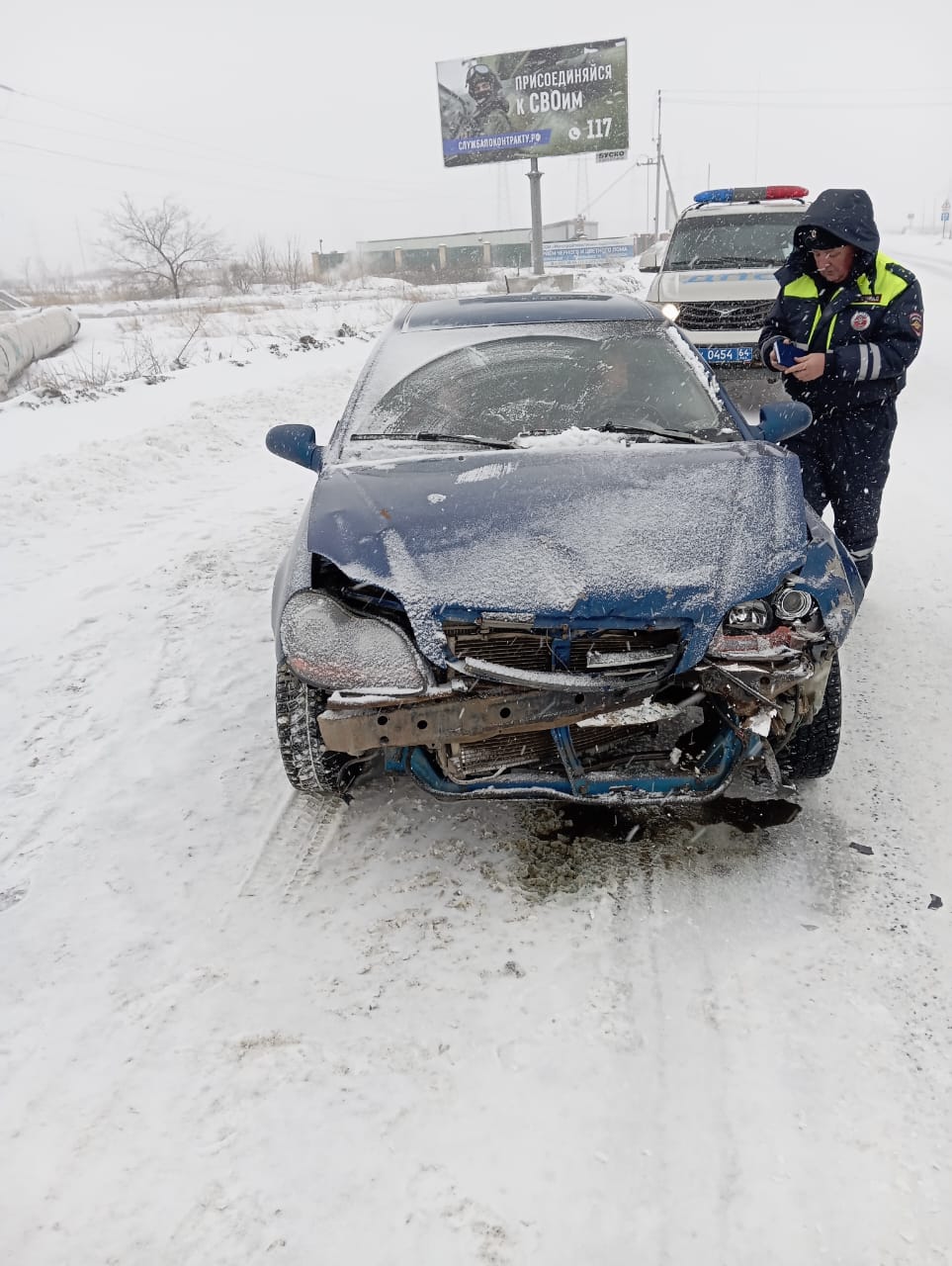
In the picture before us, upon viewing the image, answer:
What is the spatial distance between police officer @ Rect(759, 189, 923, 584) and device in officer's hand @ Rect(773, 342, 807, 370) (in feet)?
0.03

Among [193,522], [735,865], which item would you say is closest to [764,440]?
[735,865]

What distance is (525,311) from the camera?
3893 mm

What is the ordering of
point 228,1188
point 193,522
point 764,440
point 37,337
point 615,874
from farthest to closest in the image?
point 37,337 → point 193,522 → point 764,440 → point 615,874 → point 228,1188

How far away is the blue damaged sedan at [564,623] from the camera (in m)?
2.23

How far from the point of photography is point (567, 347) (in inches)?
143

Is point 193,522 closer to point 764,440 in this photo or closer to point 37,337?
point 764,440

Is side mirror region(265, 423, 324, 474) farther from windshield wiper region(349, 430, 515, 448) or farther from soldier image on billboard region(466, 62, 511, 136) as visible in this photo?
soldier image on billboard region(466, 62, 511, 136)

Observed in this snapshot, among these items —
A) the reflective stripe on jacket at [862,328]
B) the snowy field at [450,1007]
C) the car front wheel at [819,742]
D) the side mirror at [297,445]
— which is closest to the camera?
the snowy field at [450,1007]

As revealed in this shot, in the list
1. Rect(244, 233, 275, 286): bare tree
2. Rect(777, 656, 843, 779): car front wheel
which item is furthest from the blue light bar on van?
Rect(244, 233, 275, 286): bare tree

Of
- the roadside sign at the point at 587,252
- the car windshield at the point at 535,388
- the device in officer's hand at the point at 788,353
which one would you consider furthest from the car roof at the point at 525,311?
the roadside sign at the point at 587,252

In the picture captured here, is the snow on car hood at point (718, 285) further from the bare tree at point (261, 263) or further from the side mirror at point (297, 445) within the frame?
the bare tree at point (261, 263)

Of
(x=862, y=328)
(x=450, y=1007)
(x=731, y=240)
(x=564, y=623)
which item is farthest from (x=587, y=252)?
(x=450, y=1007)

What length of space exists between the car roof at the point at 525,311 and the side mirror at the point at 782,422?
84 centimetres

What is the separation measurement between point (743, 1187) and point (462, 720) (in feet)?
3.94
